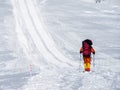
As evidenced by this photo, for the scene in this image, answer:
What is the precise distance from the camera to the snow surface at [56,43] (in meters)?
15.4

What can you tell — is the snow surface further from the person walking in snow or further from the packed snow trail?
the person walking in snow

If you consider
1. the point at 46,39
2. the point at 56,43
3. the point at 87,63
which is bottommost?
the point at 87,63

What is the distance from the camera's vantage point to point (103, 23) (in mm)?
27906

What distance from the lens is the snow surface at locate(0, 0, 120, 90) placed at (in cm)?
1541

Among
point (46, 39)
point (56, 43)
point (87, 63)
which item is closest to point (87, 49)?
point (87, 63)

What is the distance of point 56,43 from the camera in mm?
21828

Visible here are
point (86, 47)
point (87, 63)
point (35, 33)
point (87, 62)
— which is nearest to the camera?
point (86, 47)

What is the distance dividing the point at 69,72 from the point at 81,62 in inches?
81.3

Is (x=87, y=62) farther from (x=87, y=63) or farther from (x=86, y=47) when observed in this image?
(x=86, y=47)

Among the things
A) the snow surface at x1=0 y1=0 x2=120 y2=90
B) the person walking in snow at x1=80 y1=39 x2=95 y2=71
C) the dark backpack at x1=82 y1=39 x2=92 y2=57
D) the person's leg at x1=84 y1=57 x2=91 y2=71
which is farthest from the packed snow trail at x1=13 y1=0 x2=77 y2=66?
the dark backpack at x1=82 y1=39 x2=92 y2=57

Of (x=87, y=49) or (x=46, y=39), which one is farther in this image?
(x=46, y=39)

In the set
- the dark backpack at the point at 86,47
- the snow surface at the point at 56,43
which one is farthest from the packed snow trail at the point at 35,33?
the dark backpack at the point at 86,47

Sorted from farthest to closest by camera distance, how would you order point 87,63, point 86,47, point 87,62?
point 87,63 < point 87,62 < point 86,47

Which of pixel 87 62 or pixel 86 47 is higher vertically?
pixel 86 47
